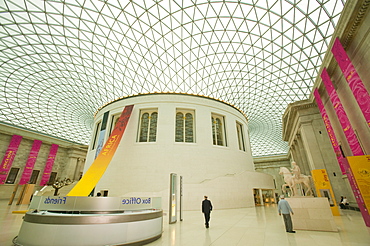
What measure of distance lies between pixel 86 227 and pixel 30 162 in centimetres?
4461

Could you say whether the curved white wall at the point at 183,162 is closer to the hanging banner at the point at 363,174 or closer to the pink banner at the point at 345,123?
the pink banner at the point at 345,123

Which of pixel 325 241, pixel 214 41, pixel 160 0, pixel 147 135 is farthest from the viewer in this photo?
pixel 214 41

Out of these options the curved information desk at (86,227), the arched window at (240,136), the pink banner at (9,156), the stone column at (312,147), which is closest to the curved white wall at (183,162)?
the arched window at (240,136)

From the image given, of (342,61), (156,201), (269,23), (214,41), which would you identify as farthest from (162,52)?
(156,201)

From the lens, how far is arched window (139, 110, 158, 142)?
78.7 ft

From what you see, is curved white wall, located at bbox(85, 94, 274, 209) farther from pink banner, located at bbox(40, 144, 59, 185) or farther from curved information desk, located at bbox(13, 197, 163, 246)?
pink banner, located at bbox(40, 144, 59, 185)

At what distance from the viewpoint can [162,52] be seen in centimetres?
2666

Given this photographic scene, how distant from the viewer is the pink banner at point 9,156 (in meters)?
31.8

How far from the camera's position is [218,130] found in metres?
27.0

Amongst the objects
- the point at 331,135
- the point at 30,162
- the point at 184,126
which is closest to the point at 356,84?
the point at 331,135

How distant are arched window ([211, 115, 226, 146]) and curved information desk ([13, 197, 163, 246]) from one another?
20406 mm

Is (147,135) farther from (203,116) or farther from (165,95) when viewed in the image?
(203,116)

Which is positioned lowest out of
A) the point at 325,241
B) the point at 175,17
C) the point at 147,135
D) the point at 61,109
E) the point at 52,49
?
the point at 325,241

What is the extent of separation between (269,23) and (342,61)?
13290 millimetres
